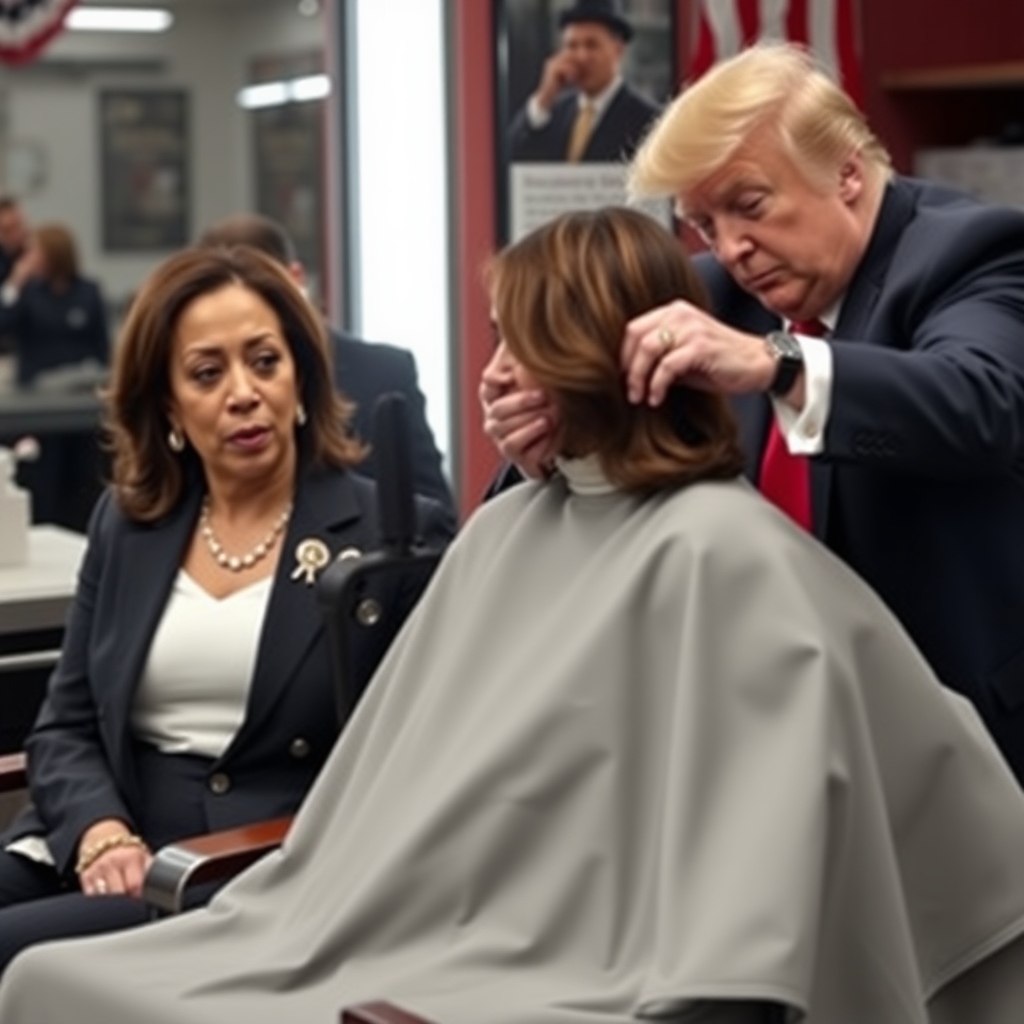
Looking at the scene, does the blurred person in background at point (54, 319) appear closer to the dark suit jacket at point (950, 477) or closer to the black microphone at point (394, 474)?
the black microphone at point (394, 474)

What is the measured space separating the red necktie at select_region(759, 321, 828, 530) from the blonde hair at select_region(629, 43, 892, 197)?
21cm

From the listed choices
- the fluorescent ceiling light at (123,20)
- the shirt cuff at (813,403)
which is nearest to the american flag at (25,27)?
the shirt cuff at (813,403)

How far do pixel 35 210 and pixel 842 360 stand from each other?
42.9 ft

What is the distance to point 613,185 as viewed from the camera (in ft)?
17.9

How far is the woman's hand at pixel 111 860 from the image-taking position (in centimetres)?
285

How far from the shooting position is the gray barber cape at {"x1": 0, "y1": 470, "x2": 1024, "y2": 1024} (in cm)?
207

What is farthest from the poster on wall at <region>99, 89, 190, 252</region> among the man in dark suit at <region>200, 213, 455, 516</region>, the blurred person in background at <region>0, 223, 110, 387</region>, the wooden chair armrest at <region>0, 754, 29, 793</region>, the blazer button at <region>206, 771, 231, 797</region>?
the blazer button at <region>206, 771, 231, 797</region>

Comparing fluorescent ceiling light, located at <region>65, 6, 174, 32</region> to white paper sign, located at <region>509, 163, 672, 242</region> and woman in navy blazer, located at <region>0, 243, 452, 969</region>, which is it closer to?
white paper sign, located at <region>509, 163, 672, 242</region>

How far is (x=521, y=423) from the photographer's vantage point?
2.32 metres

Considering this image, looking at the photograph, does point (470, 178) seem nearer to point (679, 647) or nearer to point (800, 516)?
point (800, 516)

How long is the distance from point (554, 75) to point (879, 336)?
9.86 feet

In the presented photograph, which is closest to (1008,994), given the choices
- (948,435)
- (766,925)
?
(766,925)

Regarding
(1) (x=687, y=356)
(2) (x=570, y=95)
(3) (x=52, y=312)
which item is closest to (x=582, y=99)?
(2) (x=570, y=95)

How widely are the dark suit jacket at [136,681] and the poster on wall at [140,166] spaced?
12.5 m
